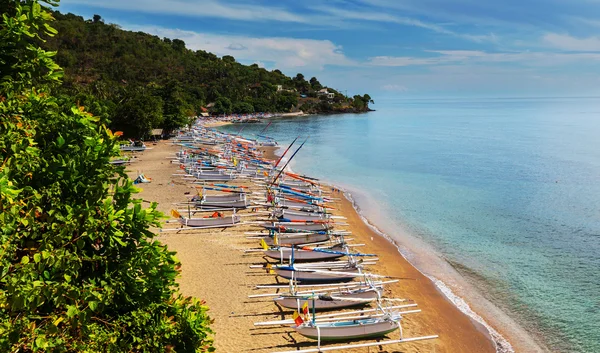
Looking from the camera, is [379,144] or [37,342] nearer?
[37,342]

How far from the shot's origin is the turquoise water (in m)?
17.2

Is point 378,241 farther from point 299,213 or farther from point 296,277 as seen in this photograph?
point 296,277

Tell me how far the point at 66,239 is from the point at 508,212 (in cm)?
3261

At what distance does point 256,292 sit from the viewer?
1572 cm

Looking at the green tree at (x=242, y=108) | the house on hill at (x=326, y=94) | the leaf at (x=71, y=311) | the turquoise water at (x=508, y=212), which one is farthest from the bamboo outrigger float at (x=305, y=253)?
the house on hill at (x=326, y=94)

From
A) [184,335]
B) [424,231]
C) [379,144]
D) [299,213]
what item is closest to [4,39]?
[184,335]

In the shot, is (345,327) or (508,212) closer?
(345,327)

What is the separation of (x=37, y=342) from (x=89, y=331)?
71 cm

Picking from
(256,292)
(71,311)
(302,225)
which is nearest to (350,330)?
(256,292)

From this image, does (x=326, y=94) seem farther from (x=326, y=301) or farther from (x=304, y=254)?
(x=326, y=301)

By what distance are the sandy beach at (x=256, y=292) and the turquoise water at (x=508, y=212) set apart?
2.96 metres

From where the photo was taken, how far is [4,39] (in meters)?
5.77

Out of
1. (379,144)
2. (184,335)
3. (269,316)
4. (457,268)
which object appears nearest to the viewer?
(184,335)

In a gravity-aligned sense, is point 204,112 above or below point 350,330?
above
